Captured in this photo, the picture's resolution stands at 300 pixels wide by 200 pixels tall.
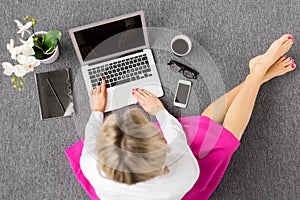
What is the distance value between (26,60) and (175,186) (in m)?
0.61

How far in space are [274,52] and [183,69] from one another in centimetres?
38

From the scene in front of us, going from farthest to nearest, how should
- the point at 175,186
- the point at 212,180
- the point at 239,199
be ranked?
the point at 239,199 < the point at 212,180 < the point at 175,186

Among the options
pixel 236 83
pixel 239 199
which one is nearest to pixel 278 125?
pixel 236 83

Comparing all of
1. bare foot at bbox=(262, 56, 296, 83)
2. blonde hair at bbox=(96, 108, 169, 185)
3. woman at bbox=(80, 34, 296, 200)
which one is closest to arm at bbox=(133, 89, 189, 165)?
woman at bbox=(80, 34, 296, 200)

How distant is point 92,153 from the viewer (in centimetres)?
98

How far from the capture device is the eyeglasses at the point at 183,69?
1278 mm

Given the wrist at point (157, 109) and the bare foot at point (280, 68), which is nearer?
the wrist at point (157, 109)

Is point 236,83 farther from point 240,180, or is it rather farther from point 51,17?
point 51,17

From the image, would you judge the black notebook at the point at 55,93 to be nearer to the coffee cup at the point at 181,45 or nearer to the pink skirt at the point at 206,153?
the pink skirt at the point at 206,153

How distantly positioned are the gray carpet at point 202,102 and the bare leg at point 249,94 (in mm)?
68

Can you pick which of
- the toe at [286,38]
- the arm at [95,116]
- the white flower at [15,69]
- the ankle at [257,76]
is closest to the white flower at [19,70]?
the white flower at [15,69]

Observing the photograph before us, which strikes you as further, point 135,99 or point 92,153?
point 135,99

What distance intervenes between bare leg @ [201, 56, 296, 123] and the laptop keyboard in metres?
0.29

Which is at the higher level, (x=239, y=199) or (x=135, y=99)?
(x=135, y=99)
